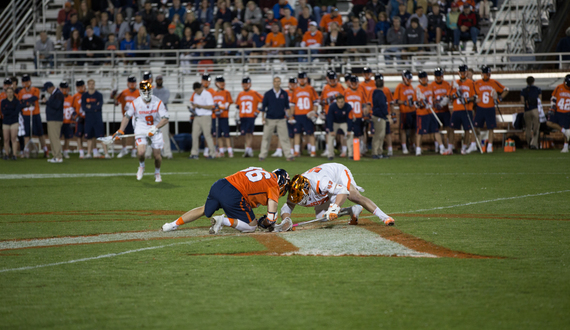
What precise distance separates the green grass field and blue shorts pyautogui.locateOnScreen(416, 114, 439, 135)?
806 centimetres

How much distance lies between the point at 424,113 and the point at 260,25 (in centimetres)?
903

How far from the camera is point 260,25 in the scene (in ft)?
81.8

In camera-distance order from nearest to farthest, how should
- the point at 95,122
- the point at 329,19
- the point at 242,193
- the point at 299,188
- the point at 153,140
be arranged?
the point at 299,188, the point at 242,193, the point at 153,140, the point at 95,122, the point at 329,19

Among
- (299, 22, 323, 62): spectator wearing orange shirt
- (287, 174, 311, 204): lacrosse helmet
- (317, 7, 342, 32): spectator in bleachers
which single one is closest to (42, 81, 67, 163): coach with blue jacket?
(299, 22, 323, 62): spectator wearing orange shirt

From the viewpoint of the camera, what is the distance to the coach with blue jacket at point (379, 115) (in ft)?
59.1

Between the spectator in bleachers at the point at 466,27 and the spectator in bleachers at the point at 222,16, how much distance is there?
9.31 meters

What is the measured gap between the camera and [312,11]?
84.7 feet

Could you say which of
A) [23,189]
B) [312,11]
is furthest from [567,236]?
[312,11]

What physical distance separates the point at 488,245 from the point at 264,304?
3.14 meters

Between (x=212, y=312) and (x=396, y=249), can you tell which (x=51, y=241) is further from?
(x=396, y=249)

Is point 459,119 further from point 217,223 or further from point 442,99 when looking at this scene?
point 217,223

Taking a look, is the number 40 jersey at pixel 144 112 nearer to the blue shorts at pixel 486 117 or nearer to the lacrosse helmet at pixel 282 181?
the lacrosse helmet at pixel 282 181

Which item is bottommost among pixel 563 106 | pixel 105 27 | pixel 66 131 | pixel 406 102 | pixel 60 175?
pixel 60 175

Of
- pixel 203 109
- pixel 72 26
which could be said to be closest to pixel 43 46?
pixel 72 26
